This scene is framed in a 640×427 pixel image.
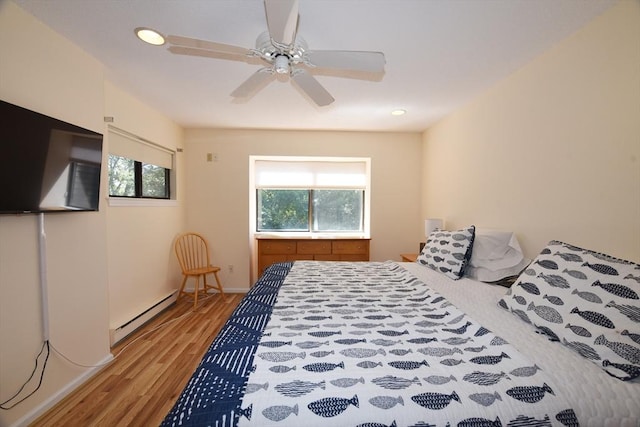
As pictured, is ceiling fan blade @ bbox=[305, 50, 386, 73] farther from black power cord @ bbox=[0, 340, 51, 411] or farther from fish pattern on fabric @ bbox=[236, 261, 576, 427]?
black power cord @ bbox=[0, 340, 51, 411]

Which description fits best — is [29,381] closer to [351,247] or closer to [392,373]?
[392,373]

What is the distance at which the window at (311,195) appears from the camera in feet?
13.5

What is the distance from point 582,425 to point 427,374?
0.42 metres

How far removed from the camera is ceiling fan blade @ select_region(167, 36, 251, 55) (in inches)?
50.0

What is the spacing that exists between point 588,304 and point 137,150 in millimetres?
3645

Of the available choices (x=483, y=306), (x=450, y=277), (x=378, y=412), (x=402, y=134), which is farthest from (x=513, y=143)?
(x=378, y=412)

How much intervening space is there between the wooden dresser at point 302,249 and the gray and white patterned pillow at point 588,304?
237 cm

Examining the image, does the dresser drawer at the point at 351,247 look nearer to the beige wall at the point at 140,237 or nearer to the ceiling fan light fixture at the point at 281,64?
the beige wall at the point at 140,237

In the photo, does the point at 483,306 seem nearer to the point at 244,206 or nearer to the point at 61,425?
the point at 61,425

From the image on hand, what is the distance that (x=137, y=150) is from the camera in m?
2.84

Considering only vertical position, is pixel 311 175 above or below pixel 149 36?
below

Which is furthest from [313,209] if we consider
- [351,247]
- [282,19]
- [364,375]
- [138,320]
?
[364,375]

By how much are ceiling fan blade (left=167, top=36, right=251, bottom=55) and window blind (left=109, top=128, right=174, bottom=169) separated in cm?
169

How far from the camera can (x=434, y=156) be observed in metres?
3.54
